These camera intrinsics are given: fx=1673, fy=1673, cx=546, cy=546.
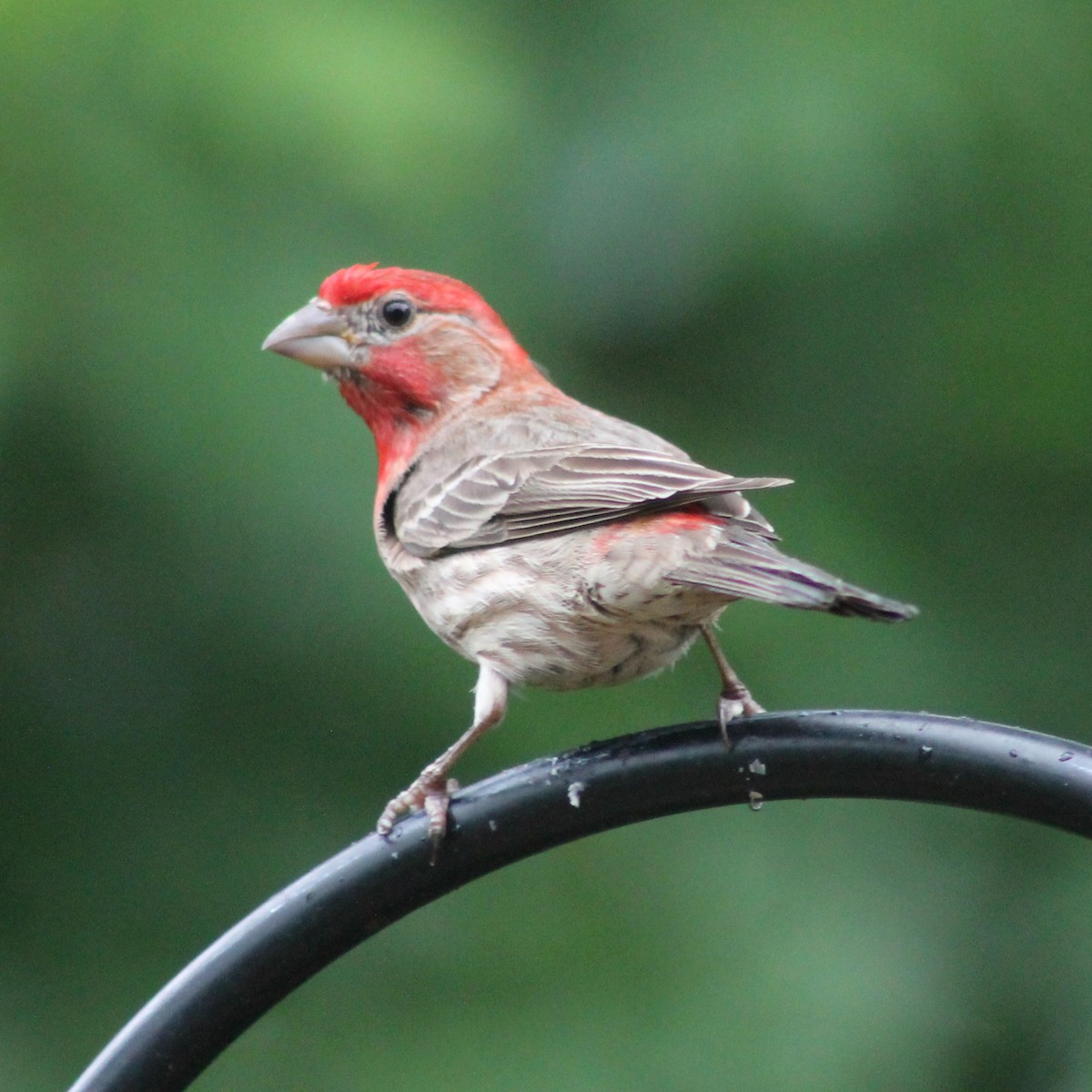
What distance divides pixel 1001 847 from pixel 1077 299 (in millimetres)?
1376

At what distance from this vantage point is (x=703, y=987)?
3701mm

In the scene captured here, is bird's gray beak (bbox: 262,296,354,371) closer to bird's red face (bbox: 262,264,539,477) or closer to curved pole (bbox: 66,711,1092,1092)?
bird's red face (bbox: 262,264,539,477)

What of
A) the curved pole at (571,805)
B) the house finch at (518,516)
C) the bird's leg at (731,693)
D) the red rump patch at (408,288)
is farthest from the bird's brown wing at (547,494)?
the curved pole at (571,805)

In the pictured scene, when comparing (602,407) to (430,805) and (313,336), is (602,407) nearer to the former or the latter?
(313,336)

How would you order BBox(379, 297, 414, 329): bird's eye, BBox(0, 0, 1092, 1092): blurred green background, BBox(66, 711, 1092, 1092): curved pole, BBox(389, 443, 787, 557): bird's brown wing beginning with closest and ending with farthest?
BBox(66, 711, 1092, 1092): curved pole < BBox(389, 443, 787, 557): bird's brown wing < BBox(0, 0, 1092, 1092): blurred green background < BBox(379, 297, 414, 329): bird's eye

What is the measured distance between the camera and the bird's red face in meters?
3.76

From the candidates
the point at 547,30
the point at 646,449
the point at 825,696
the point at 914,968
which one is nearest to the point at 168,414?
the point at 646,449

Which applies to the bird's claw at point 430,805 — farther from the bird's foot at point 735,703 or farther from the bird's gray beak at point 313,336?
the bird's gray beak at point 313,336

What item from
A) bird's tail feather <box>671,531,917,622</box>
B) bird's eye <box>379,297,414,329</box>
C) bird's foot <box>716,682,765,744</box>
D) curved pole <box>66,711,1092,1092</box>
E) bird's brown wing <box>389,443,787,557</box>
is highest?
bird's eye <box>379,297,414,329</box>

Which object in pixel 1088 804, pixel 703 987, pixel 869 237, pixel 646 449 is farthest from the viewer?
pixel 869 237

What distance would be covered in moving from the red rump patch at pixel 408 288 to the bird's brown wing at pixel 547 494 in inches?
16.9

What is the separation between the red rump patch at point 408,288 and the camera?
370 centimetres

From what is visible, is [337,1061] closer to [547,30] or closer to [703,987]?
[703,987]

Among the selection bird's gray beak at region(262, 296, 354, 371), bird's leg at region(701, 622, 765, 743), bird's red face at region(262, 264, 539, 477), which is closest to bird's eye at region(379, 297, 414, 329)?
bird's red face at region(262, 264, 539, 477)
